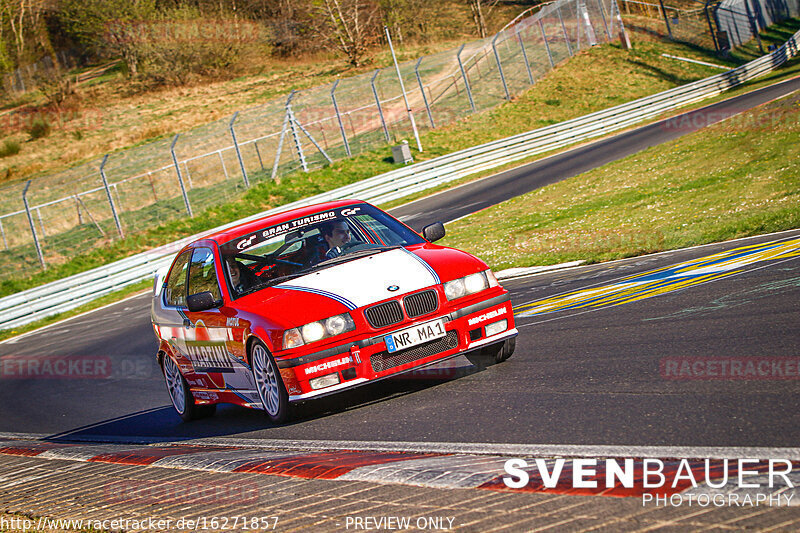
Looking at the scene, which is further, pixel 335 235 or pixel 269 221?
pixel 269 221

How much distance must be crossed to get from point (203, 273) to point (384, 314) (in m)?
2.27

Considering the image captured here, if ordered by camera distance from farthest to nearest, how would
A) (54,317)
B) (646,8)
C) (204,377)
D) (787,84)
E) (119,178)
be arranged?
(646,8), (787,84), (119,178), (54,317), (204,377)

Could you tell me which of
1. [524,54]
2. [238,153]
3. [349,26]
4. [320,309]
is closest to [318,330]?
[320,309]

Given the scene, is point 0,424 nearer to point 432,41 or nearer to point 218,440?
point 218,440

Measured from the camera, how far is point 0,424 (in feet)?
35.1

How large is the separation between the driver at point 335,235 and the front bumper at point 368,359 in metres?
1.33

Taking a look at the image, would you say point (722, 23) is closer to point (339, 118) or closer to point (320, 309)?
point (339, 118)

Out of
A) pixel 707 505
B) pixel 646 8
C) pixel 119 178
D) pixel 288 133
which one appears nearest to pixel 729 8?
pixel 646 8

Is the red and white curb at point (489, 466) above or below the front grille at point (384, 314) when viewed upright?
below

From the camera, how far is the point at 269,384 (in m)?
6.88

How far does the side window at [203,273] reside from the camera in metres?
7.76

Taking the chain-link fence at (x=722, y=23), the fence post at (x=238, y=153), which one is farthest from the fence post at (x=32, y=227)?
the chain-link fence at (x=722, y=23)

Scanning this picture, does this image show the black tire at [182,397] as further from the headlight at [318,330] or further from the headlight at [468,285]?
the headlight at [468,285]

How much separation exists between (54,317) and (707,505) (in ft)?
79.6
